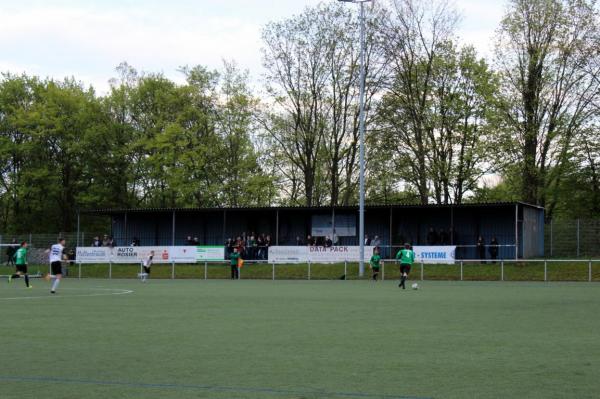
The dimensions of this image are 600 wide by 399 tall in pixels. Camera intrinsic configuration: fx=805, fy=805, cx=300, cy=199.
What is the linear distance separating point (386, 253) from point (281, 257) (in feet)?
22.4

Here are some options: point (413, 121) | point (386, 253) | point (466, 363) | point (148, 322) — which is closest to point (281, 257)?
point (386, 253)

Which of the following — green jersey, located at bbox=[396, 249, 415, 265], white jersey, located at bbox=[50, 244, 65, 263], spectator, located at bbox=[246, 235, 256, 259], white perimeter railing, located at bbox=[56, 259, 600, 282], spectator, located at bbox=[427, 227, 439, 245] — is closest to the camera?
white jersey, located at bbox=[50, 244, 65, 263]

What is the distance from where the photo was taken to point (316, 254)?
43.6 meters

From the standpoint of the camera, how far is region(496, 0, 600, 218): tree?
50.4 meters

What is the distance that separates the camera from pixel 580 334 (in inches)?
457

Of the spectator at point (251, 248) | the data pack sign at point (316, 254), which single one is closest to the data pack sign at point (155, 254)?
the spectator at point (251, 248)

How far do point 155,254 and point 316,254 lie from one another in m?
9.67

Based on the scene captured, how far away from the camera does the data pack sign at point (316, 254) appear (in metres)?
43.0

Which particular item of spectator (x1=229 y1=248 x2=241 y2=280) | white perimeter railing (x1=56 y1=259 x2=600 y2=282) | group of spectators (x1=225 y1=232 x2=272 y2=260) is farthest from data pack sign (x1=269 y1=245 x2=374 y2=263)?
spectator (x1=229 y1=248 x2=241 y2=280)

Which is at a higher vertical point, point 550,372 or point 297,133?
point 297,133

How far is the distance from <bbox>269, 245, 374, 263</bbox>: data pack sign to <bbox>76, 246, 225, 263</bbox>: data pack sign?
11.6ft

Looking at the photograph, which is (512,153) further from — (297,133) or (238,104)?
(238,104)

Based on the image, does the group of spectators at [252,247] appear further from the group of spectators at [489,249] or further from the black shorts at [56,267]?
the black shorts at [56,267]

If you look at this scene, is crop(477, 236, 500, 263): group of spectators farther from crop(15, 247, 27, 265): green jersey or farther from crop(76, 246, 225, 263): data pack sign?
crop(15, 247, 27, 265): green jersey
